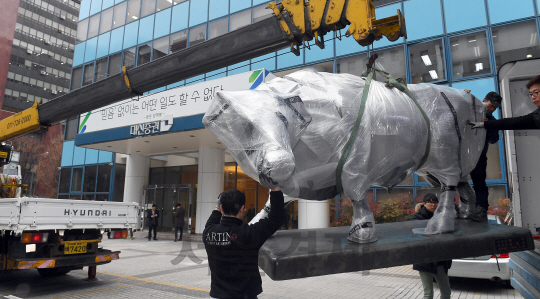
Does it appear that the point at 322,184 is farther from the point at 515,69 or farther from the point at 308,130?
the point at 515,69

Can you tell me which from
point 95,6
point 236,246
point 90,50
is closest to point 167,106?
point 236,246

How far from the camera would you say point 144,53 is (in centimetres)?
1822

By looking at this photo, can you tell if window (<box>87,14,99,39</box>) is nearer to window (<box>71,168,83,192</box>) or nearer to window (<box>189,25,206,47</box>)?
window (<box>189,25,206,47</box>)

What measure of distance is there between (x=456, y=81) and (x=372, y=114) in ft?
35.0

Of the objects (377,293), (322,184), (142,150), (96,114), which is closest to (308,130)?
(322,184)

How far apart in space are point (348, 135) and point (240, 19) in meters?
14.4

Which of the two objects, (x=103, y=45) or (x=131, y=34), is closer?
(x=131, y=34)

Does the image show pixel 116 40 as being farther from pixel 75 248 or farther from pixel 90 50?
pixel 75 248

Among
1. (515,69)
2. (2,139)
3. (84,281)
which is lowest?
(84,281)

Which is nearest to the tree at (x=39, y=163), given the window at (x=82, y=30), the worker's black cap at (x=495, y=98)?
the window at (x=82, y=30)

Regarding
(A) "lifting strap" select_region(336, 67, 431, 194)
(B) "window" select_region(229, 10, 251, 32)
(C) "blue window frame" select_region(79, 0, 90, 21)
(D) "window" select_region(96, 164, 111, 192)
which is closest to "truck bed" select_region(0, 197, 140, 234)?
(A) "lifting strap" select_region(336, 67, 431, 194)

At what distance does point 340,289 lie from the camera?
22.1ft

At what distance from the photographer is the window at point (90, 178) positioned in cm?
1973

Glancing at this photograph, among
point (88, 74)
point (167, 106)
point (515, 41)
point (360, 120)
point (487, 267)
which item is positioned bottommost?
point (487, 267)
